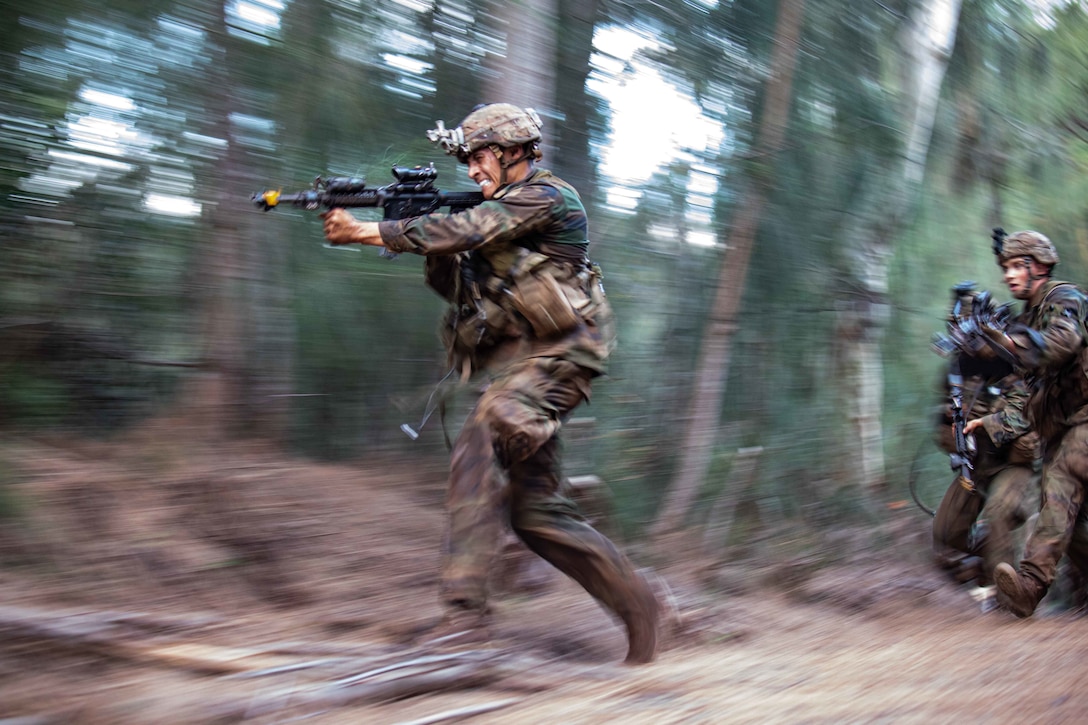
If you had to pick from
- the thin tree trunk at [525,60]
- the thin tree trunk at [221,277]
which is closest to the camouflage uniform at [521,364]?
the thin tree trunk at [221,277]

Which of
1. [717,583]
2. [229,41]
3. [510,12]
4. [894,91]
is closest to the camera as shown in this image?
[229,41]

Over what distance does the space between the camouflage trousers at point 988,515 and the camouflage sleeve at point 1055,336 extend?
1.01 m

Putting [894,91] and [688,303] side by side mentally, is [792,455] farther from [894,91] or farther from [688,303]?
[894,91]

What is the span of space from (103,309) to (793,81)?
16.8ft

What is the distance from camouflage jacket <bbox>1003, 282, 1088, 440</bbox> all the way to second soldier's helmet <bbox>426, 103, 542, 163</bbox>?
348 cm

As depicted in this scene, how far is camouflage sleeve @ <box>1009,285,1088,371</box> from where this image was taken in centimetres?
575

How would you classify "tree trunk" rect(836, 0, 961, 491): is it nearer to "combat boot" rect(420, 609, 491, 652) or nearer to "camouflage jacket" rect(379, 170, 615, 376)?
"camouflage jacket" rect(379, 170, 615, 376)

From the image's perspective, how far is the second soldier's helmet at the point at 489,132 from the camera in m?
4.07

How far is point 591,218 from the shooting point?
6445 mm

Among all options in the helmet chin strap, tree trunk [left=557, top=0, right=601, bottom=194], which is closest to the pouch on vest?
the helmet chin strap

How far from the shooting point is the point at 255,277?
5266mm

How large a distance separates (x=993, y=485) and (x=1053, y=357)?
122cm

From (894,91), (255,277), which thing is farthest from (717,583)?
→ (894,91)

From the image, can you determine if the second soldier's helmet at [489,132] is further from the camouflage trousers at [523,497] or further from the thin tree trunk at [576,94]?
the thin tree trunk at [576,94]
